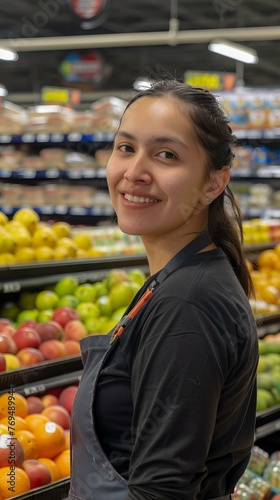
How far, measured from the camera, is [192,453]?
1.24 meters

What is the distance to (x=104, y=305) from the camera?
3273 millimetres

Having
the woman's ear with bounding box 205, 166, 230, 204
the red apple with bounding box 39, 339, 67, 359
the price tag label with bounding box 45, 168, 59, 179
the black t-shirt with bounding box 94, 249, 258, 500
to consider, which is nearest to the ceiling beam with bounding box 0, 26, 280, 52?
the price tag label with bounding box 45, 168, 59, 179

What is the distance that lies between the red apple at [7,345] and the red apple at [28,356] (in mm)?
30

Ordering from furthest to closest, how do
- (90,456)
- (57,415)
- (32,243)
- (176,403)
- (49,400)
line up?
1. (32,243)
2. (49,400)
3. (57,415)
4. (90,456)
5. (176,403)

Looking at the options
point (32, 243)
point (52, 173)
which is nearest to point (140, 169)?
→ point (32, 243)

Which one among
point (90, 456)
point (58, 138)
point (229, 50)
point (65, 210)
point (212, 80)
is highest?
point (229, 50)

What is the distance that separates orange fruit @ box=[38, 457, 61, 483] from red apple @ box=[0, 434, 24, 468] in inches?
4.6

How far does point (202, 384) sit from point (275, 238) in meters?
4.42

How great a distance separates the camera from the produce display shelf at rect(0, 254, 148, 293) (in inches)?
117

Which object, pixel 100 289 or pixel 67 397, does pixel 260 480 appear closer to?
pixel 67 397

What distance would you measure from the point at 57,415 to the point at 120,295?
0.94m

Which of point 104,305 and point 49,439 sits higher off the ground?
point 104,305

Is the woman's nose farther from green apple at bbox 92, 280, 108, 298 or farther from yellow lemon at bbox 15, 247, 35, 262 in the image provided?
green apple at bbox 92, 280, 108, 298

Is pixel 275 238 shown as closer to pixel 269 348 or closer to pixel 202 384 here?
pixel 269 348
